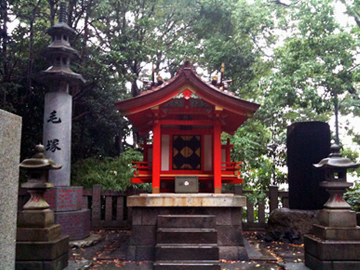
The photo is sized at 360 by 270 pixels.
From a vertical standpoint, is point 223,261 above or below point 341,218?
below

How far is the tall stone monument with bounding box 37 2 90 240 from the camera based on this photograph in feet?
31.0

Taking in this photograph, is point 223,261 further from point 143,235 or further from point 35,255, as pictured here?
point 35,255

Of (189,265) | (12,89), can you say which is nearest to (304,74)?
(189,265)

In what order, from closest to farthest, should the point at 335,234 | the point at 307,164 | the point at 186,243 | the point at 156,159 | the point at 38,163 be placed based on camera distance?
the point at 335,234 < the point at 38,163 < the point at 186,243 < the point at 156,159 < the point at 307,164

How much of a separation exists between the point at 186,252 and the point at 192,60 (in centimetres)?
1483

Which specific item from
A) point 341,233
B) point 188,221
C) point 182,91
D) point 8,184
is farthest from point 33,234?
point 341,233

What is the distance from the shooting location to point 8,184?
3.26 meters

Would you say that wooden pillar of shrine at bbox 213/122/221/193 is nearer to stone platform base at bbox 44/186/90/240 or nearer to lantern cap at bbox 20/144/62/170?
lantern cap at bbox 20/144/62/170

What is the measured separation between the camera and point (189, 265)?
21.3 ft

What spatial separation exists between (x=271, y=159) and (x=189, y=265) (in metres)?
10.8

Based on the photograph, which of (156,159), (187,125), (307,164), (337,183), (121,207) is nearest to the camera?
(337,183)

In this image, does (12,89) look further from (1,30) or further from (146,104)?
(146,104)

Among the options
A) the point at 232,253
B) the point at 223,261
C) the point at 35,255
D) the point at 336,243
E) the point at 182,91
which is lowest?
the point at 223,261

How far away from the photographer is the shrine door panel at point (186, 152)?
883 cm
